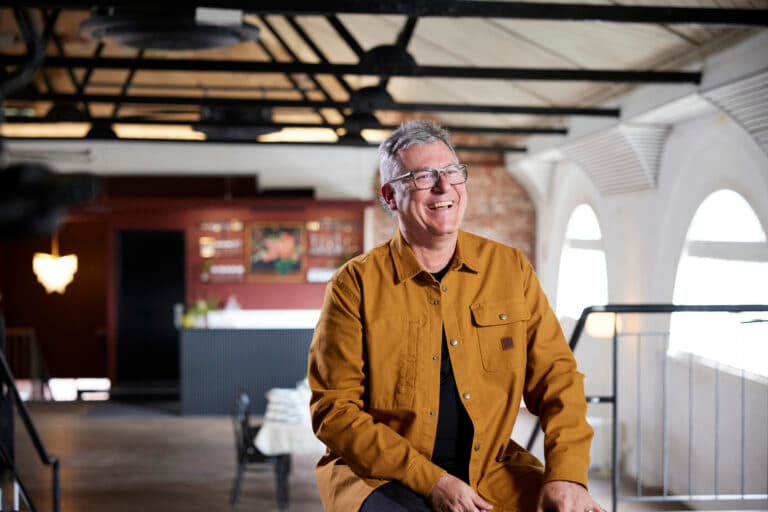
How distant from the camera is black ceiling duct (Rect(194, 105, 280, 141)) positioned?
859cm

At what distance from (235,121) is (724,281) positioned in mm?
4818

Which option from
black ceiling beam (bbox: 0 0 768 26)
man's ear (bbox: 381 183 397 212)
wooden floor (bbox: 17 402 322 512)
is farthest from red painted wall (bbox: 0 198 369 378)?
man's ear (bbox: 381 183 397 212)

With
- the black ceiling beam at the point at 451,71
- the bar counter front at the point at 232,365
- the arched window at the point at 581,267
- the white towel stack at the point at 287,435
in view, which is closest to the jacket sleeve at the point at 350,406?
the black ceiling beam at the point at 451,71

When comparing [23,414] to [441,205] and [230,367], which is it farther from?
[230,367]

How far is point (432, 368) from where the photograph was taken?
219cm

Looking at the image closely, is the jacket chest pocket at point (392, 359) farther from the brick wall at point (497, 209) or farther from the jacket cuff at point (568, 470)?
the brick wall at point (497, 209)

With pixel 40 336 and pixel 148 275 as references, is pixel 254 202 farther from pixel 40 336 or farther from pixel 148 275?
pixel 40 336

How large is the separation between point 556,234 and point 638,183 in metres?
3.65

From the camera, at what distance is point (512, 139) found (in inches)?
519

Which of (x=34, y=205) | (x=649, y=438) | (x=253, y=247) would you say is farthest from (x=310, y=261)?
(x=34, y=205)

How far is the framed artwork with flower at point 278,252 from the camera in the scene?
45.4 feet

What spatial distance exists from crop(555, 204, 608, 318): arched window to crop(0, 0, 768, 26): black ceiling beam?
5.89m

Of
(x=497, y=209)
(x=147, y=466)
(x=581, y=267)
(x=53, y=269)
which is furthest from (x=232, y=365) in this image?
(x=497, y=209)

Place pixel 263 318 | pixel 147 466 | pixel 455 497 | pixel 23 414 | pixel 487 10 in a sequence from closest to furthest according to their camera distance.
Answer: pixel 455 497, pixel 487 10, pixel 23 414, pixel 147 466, pixel 263 318
